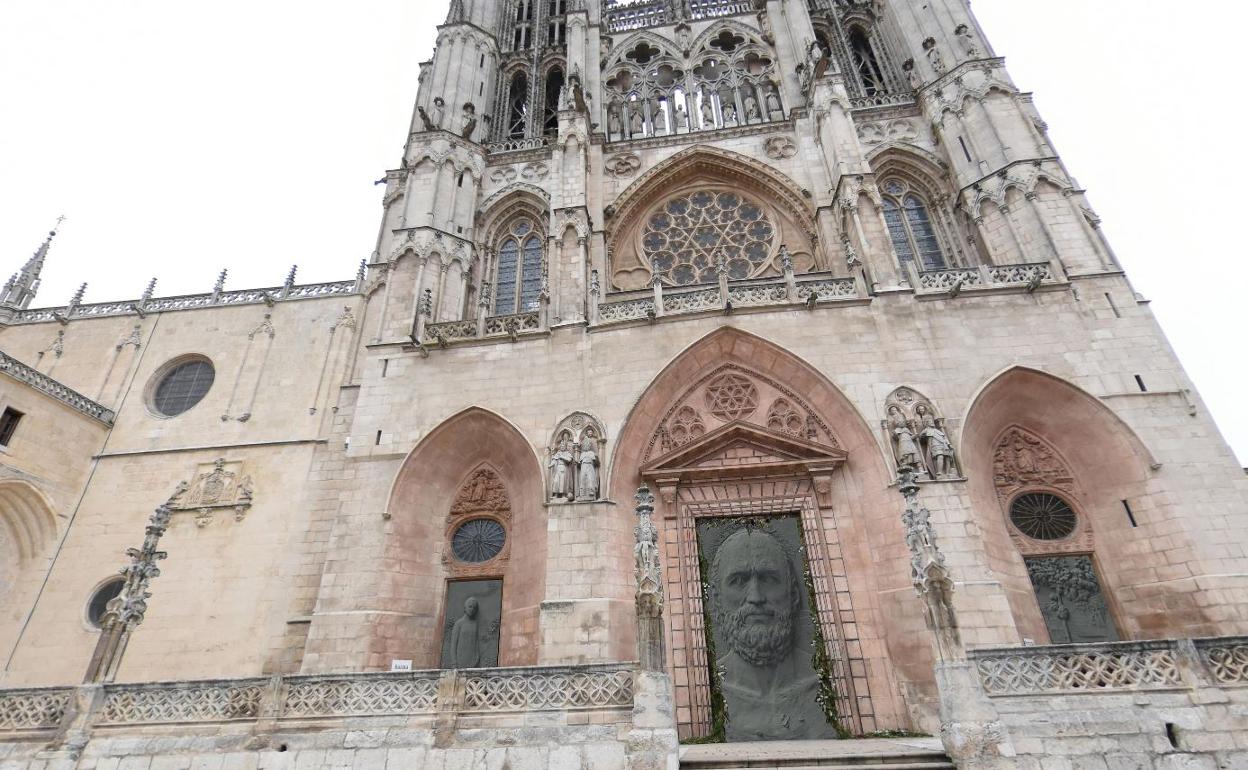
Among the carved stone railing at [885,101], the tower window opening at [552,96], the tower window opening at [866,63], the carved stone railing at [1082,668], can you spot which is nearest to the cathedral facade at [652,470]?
the carved stone railing at [1082,668]

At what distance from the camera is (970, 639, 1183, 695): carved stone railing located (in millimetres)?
6883

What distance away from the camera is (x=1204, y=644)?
7020 millimetres

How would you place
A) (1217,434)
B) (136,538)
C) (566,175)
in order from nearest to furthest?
(1217,434), (136,538), (566,175)

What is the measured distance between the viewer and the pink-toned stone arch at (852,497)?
31.4ft

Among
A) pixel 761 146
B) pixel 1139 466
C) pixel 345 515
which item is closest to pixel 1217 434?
pixel 1139 466

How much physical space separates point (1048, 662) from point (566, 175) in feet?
45.9

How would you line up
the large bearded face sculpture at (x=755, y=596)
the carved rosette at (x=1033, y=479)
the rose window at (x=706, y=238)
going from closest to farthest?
the large bearded face sculpture at (x=755, y=596), the carved rosette at (x=1033, y=479), the rose window at (x=706, y=238)

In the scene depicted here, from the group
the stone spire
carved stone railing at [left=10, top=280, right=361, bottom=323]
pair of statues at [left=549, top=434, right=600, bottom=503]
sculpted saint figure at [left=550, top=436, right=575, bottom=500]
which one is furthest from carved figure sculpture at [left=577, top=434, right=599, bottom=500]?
the stone spire

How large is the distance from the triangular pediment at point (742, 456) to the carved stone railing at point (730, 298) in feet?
8.66

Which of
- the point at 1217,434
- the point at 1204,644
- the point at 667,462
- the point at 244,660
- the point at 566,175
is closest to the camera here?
the point at 1204,644

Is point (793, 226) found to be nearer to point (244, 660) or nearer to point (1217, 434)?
point (1217, 434)

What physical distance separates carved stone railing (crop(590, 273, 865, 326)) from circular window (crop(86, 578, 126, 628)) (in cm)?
1271

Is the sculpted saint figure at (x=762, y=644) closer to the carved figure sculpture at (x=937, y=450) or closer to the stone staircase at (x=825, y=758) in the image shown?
the stone staircase at (x=825, y=758)

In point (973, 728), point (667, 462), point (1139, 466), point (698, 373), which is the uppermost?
point (698, 373)
